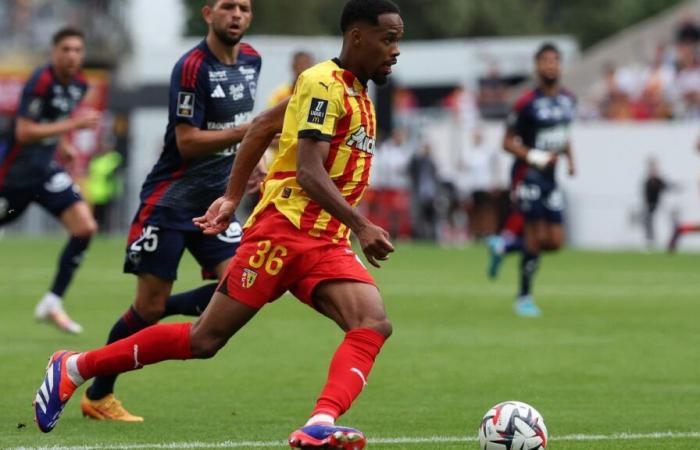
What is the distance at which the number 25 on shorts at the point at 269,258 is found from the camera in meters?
7.02

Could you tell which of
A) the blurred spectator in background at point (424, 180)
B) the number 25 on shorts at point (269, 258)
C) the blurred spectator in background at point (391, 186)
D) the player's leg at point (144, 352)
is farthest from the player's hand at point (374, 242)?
the blurred spectator in background at point (391, 186)

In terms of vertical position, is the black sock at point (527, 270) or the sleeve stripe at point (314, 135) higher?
the sleeve stripe at point (314, 135)

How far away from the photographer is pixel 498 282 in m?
21.1

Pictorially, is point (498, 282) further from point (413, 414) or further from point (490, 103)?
point (490, 103)

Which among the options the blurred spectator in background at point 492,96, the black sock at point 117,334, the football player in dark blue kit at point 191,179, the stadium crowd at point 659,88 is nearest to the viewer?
the black sock at point 117,334

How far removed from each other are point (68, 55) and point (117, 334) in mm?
5234

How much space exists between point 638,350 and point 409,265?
41.2ft

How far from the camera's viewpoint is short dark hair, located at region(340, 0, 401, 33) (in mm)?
6992

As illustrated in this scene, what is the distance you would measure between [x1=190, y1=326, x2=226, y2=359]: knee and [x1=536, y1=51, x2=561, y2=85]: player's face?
932 cm

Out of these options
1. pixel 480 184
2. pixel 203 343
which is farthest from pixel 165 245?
pixel 480 184

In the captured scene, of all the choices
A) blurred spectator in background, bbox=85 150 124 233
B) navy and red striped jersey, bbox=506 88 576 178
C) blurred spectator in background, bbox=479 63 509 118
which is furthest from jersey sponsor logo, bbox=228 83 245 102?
blurred spectator in background, bbox=479 63 509 118

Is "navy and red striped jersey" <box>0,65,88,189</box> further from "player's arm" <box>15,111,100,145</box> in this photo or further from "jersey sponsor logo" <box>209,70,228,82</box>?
"jersey sponsor logo" <box>209,70,228,82</box>

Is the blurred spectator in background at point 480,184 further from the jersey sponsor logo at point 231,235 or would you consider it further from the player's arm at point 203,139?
the player's arm at point 203,139

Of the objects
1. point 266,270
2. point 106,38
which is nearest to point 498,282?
point 266,270
